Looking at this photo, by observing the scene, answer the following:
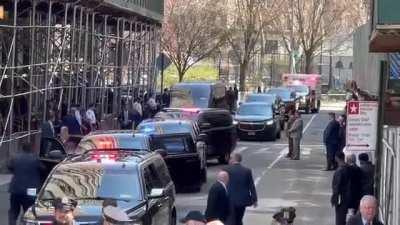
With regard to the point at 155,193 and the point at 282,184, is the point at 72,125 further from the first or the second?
the point at 155,193

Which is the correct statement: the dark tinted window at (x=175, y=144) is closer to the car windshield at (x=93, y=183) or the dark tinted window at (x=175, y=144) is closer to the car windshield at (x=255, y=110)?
the car windshield at (x=93, y=183)

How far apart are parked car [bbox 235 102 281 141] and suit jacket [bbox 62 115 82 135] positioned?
1318 cm

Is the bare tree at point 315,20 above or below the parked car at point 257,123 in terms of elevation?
above

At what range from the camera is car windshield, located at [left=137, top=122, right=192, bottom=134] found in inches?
922

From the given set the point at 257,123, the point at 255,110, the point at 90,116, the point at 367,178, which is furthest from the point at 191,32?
the point at 367,178

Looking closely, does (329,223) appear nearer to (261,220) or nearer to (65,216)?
(261,220)

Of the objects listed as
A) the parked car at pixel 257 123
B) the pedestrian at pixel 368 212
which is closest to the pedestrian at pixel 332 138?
the parked car at pixel 257 123

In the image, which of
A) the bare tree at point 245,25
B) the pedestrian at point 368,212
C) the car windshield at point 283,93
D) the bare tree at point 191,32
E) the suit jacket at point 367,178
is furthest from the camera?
the bare tree at point 245,25

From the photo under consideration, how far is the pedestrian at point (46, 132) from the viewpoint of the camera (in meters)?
19.1

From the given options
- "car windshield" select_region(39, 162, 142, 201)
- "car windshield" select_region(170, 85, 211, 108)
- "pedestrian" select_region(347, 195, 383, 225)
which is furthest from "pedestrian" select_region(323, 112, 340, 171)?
"pedestrian" select_region(347, 195, 383, 225)

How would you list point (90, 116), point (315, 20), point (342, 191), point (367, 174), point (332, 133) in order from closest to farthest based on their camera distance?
point (342, 191) → point (367, 174) → point (332, 133) → point (90, 116) → point (315, 20)

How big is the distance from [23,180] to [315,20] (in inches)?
2524

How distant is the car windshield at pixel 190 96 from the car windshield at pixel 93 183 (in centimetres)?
2131

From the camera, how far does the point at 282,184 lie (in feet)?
83.7
